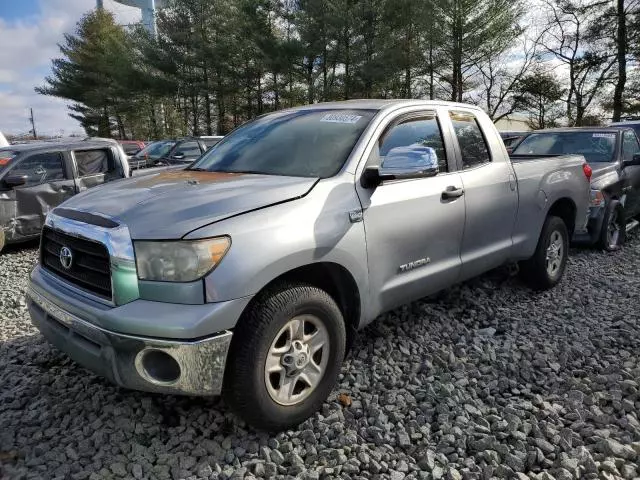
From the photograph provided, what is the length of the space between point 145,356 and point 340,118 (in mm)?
2007

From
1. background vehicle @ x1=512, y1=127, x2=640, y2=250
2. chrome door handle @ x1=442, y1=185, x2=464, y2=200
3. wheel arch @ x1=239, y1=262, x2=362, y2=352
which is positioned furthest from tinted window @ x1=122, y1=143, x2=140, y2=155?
wheel arch @ x1=239, y1=262, x2=362, y2=352

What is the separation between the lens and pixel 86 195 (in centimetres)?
299

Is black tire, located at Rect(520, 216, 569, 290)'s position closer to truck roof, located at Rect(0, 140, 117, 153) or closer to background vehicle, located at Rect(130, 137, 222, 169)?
truck roof, located at Rect(0, 140, 117, 153)

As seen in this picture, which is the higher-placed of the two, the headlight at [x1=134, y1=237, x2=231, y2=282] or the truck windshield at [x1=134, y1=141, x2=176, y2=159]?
the truck windshield at [x1=134, y1=141, x2=176, y2=159]

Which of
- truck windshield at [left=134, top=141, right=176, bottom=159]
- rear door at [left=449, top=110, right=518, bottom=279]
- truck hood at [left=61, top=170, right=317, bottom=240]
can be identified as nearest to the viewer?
truck hood at [left=61, top=170, right=317, bottom=240]

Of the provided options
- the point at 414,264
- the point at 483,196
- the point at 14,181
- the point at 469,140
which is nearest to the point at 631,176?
the point at 469,140

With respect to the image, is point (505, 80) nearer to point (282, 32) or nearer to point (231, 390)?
point (282, 32)

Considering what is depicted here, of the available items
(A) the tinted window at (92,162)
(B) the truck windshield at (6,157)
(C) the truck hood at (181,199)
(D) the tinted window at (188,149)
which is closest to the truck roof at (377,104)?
(C) the truck hood at (181,199)

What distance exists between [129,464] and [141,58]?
3304 centimetres

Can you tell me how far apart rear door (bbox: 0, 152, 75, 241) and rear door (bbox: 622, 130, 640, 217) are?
312 inches

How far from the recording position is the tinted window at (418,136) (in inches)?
133

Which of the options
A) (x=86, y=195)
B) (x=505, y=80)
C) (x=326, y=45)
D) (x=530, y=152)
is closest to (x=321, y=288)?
(x=86, y=195)

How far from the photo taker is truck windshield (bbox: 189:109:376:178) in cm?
319

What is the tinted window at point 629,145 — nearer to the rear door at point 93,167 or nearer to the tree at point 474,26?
the rear door at point 93,167
